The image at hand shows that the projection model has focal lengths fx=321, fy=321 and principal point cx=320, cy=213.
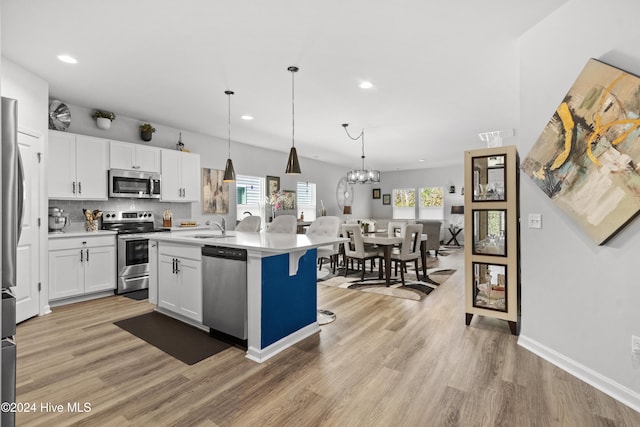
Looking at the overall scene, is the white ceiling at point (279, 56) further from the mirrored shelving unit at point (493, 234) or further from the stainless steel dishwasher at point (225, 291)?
the stainless steel dishwasher at point (225, 291)

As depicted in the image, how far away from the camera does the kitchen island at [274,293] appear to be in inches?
98.6

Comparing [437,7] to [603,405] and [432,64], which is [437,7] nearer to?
[432,64]

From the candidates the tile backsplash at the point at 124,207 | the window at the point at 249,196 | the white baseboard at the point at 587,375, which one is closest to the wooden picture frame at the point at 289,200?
the window at the point at 249,196

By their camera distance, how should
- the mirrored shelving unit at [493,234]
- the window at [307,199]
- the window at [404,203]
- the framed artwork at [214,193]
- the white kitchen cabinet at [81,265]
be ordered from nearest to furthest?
1. the mirrored shelving unit at [493,234]
2. the white kitchen cabinet at [81,265]
3. the framed artwork at [214,193]
4. the window at [307,199]
5. the window at [404,203]

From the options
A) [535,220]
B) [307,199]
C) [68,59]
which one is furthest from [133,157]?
[535,220]

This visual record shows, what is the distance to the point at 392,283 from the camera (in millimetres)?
4973

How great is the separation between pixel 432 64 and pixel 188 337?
3.53m

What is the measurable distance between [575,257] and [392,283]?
2.87 m

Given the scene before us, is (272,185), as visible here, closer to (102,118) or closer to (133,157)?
(133,157)

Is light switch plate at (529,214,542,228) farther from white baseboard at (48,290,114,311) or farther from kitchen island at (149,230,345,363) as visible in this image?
white baseboard at (48,290,114,311)

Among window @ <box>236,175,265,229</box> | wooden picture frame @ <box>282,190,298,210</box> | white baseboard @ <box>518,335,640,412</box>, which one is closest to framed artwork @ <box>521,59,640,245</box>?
white baseboard @ <box>518,335,640,412</box>

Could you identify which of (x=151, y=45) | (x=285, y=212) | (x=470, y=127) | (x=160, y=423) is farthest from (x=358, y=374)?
(x=285, y=212)

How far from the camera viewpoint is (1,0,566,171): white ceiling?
7.82ft

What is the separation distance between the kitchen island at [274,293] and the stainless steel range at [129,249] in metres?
1.81
